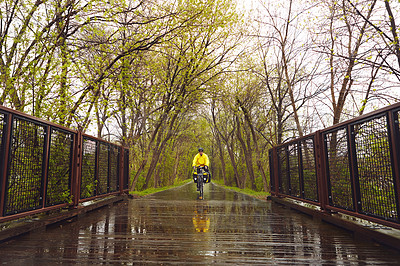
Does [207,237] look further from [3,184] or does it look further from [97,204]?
[97,204]

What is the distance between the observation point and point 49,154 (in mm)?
4277

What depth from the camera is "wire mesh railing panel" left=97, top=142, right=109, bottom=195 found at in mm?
6517

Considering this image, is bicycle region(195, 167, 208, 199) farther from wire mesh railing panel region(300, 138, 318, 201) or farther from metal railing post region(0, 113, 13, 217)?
metal railing post region(0, 113, 13, 217)

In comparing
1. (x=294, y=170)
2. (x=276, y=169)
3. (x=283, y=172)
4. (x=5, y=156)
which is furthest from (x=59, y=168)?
(x=276, y=169)

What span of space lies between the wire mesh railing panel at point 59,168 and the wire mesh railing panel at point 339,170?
4963 mm

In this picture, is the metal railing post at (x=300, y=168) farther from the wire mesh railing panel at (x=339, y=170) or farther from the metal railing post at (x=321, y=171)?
the wire mesh railing panel at (x=339, y=170)

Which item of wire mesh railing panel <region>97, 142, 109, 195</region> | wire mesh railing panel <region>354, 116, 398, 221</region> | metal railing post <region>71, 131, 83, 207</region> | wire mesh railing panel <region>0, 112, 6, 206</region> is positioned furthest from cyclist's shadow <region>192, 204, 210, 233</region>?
wire mesh railing panel <region>97, 142, 109, 195</region>

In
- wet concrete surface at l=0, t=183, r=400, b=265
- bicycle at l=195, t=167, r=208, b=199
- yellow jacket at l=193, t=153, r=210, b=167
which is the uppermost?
yellow jacket at l=193, t=153, r=210, b=167

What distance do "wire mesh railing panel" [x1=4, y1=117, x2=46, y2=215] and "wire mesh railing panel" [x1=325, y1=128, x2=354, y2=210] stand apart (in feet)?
16.0

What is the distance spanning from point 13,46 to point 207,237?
600cm

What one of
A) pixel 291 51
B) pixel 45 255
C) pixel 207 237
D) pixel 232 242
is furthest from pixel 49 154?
pixel 291 51

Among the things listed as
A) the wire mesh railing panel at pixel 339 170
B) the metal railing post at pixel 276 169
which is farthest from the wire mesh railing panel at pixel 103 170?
the wire mesh railing panel at pixel 339 170

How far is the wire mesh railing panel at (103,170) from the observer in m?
6.52

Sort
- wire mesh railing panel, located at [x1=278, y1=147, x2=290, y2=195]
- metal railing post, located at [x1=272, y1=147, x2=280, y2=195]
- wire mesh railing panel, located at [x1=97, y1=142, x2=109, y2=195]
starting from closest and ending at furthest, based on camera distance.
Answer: wire mesh railing panel, located at [x1=97, y1=142, x2=109, y2=195] < wire mesh railing panel, located at [x1=278, y1=147, x2=290, y2=195] < metal railing post, located at [x1=272, y1=147, x2=280, y2=195]
